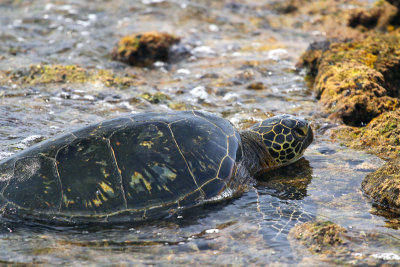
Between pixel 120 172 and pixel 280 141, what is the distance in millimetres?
2251

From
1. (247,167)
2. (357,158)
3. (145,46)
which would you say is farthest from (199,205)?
(145,46)

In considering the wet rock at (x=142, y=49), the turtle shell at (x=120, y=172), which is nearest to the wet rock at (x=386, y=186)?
the turtle shell at (x=120, y=172)

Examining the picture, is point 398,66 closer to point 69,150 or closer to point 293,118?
point 293,118

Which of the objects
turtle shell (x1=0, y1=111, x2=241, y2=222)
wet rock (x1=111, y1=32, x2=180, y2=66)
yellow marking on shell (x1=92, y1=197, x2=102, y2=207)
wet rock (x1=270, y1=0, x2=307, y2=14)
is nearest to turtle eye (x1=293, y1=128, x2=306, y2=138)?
turtle shell (x1=0, y1=111, x2=241, y2=222)

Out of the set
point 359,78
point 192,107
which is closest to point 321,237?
point 359,78

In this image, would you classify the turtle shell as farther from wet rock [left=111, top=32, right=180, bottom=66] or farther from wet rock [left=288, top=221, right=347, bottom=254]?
wet rock [left=111, top=32, right=180, bottom=66]

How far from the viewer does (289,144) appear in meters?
5.64

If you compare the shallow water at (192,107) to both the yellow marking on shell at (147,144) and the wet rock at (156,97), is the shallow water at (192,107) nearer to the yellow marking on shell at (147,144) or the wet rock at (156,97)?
the wet rock at (156,97)

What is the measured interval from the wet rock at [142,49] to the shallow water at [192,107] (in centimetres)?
35

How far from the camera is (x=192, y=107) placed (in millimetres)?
7617

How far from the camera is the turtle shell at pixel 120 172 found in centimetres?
423

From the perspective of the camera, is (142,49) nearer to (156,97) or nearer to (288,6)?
(156,97)

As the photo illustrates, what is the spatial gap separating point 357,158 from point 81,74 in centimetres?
531

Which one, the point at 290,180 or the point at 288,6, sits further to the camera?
the point at 288,6
